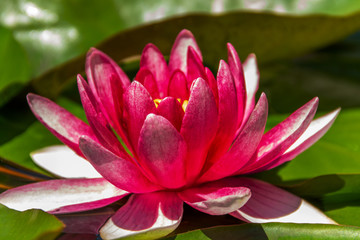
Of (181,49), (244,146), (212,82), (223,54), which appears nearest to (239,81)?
(212,82)

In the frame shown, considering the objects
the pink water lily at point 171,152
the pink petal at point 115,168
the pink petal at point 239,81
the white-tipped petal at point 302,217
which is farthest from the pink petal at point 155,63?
the white-tipped petal at point 302,217

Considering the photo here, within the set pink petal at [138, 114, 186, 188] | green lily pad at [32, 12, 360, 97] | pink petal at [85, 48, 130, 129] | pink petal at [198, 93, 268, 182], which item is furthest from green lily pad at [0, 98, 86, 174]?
pink petal at [198, 93, 268, 182]

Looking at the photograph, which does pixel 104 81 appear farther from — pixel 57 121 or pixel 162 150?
pixel 162 150

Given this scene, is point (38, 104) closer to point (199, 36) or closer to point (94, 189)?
point (94, 189)

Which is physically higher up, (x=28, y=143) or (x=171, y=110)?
(x=171, y=110)

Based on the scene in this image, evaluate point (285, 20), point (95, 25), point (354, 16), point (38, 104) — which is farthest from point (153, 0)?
point (38, 104)

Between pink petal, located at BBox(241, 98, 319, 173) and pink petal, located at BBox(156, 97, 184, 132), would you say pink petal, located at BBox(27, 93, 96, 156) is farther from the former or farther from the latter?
pink petal, located at BBox(241, 98, 319, 173)
